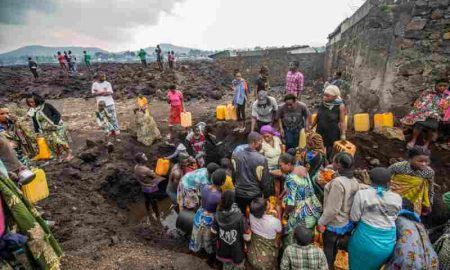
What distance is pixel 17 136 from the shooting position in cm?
560

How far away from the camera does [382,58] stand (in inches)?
261

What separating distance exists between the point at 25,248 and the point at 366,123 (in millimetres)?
7115

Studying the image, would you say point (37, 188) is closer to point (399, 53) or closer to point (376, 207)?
point (376, 207)

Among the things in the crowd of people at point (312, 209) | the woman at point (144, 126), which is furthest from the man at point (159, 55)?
the crowd of people at point (312, 209)

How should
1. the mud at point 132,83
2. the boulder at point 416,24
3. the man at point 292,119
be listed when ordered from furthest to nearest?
1. the mud at point 132,83
2. the boulder at point 416,24
3. the man at point 292,119

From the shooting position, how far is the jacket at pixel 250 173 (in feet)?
12.1

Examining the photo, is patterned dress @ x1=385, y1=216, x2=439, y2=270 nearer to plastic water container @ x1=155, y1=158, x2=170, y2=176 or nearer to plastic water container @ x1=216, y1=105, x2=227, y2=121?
plastic water container @ x1=155, y1=158, x2=170, y2=176

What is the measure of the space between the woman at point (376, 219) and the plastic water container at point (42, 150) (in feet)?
20.8

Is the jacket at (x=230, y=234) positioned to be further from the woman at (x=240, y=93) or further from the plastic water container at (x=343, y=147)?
the woman at (x=240, y=93)

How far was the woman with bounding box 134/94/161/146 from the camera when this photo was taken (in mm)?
7191

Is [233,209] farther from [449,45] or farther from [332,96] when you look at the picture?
[449,45]

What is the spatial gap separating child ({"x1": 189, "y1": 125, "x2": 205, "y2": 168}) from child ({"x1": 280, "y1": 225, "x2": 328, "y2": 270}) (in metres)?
3.53

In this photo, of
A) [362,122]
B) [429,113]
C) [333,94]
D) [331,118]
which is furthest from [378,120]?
[333,94]

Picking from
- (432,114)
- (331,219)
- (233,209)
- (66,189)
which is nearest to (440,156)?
(432,114)
